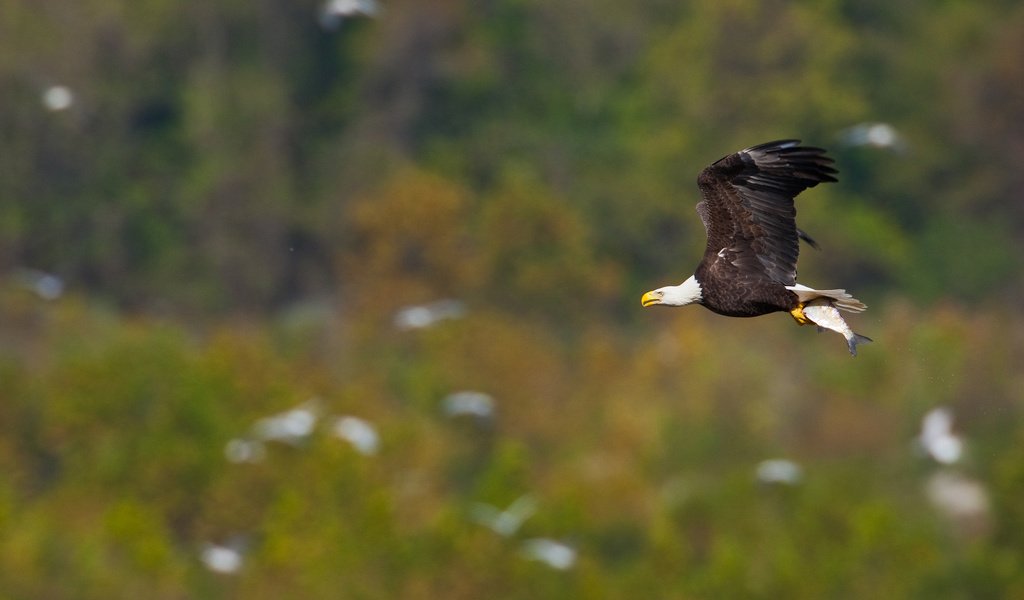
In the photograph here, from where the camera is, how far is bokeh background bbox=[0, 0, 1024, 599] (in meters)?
33.5

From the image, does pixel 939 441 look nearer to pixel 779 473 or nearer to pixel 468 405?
pixel 779 473

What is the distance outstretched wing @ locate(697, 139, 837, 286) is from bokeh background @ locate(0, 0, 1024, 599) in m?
19.2

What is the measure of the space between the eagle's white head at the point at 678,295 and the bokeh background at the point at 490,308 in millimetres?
18599

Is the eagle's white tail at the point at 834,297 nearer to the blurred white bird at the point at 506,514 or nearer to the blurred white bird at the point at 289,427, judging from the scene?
the blurred white bird at the point at 506,514

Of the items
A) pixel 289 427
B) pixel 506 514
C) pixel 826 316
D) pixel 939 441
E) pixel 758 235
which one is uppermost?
pixel 289 427

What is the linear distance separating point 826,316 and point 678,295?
947mm

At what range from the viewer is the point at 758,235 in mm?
13031

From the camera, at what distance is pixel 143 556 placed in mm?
32906

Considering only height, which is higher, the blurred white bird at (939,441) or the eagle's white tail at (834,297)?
the blurred white bird at (939,441)

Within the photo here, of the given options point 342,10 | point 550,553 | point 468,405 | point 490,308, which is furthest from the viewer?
point 490,308

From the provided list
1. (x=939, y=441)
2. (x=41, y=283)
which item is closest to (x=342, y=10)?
(x=939, y=441)

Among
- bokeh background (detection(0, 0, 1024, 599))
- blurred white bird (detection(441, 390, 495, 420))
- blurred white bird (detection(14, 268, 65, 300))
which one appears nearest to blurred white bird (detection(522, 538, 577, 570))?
bokeh background (detection(0, 0, 1024, 599))

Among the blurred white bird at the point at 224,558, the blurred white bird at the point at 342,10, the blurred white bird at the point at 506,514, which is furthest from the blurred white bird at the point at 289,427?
the blurred white bird at the point at 342,10

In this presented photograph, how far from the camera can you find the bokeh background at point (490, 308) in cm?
3350
